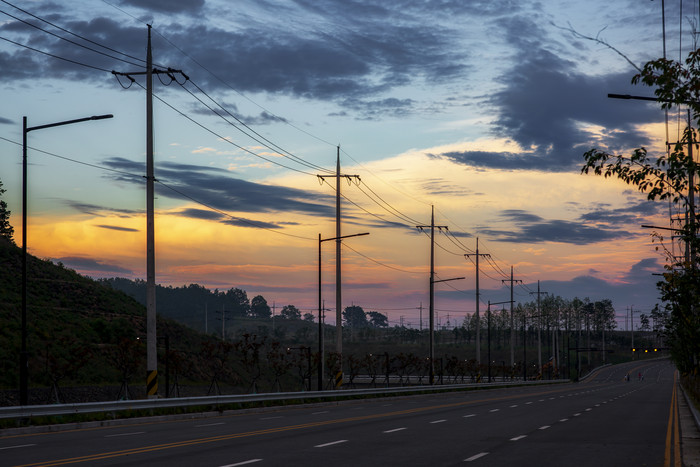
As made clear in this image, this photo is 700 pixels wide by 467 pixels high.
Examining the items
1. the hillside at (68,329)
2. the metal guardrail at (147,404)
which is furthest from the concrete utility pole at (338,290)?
the hillside at (68,329)

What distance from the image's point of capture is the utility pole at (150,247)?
32.9 meters

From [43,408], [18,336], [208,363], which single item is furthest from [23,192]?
[208,363]

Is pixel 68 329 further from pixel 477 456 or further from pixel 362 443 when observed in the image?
pixel 477 456

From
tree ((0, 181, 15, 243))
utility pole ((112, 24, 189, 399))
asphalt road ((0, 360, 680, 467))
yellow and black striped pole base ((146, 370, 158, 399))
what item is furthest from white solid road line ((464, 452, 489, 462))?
tree ((0, 181, 15, 243))

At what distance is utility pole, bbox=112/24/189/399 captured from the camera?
3288 centimetres

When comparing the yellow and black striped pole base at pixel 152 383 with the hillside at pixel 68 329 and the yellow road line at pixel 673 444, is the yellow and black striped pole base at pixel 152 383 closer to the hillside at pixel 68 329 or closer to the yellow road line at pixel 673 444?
the yellow road line at pixel 673 444

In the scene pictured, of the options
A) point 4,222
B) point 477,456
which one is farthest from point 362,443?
point 4,222

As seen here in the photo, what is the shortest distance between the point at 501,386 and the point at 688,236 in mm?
74523

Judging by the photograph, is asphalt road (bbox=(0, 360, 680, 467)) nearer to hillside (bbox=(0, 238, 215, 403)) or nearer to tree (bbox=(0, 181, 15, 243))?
hillside (bbox=(0, 238, 215, 403))

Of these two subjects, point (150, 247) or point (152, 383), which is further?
point (150, 247)

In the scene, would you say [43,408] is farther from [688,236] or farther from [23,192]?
[688,236]

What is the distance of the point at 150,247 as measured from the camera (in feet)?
112

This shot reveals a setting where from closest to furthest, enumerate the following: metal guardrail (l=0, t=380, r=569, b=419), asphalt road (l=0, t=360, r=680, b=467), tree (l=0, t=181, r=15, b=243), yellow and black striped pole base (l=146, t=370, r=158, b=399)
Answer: asphalt road (l=0, t=360, r=680, b=467) → metal guardrail (l=0, t=380, r=569, b=419) → yellow and black striped pole base (l=146, t=370, r=158, b=399) → tree (l=0, t=181, r=15, b=243)

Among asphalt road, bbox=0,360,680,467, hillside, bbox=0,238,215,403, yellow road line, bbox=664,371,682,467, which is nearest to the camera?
asphalt road, bbox=0,360,680,467
